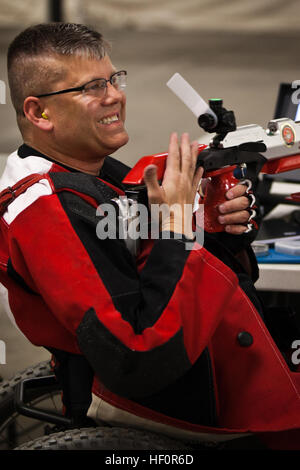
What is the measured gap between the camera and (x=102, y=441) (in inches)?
39.1

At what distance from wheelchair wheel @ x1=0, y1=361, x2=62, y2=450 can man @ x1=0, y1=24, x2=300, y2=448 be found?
1.09 ft

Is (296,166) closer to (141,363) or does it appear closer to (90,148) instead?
(90,148)

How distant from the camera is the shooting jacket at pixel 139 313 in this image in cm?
90

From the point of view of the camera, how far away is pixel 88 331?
0.89 m

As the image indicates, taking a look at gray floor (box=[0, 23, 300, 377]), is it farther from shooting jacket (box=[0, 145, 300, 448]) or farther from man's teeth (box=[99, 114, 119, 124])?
shooting jacket (box=[0, 145, 300, 448])

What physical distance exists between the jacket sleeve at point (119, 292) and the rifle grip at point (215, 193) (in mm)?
208

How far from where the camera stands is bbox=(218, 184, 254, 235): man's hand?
1.15 m

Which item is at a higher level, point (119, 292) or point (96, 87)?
point (96, 87)

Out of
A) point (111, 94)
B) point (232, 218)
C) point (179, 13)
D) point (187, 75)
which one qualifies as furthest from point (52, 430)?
point (179, 13)

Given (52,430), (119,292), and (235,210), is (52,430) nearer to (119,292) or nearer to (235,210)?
(119,292)

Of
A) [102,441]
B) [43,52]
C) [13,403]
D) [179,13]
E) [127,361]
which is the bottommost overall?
[13,403]

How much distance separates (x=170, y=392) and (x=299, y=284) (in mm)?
631

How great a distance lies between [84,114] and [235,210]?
35 cm

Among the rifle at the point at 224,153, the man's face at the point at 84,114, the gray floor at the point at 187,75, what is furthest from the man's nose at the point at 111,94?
the gray floor at the point at 187,75
